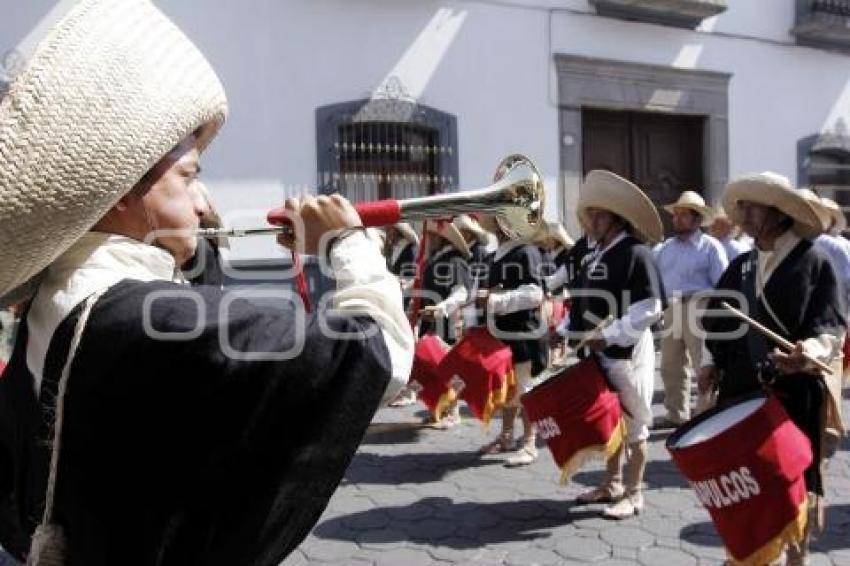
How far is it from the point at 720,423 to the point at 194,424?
2.29 metres

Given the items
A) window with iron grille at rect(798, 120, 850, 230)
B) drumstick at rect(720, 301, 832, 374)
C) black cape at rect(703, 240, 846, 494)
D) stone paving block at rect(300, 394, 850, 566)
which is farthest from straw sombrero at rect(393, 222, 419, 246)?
window with iron grille at rect(798, 120, 850, 230)

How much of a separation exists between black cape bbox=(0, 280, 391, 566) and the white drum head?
2.00 metres

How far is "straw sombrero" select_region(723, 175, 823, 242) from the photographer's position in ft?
10.9

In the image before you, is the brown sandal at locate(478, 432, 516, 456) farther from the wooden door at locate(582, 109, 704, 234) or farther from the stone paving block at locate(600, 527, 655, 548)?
the wooden door at locate(582, 109, 704, 234)

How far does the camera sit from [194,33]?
860 centimetres

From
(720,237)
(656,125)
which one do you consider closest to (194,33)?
(720,237)

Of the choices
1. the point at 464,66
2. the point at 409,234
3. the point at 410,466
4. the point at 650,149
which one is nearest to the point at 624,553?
the point at 410,466

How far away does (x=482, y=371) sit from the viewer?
5359mm

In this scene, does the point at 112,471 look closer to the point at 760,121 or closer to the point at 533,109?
the point at 533,109

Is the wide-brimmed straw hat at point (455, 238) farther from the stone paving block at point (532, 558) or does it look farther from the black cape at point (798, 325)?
the black cape at point (798, 325)

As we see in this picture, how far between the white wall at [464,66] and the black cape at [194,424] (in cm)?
762

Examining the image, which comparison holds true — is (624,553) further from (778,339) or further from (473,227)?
(473,227)

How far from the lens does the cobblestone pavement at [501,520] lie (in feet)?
12.8

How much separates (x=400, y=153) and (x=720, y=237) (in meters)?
3.94
